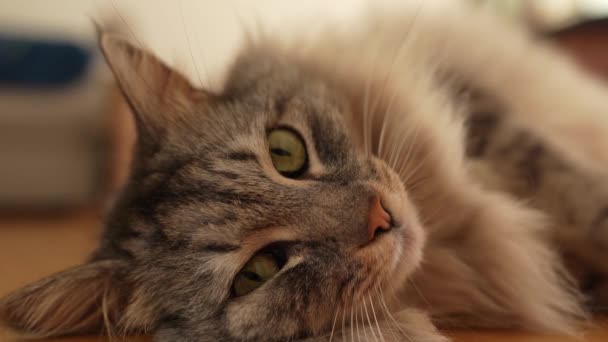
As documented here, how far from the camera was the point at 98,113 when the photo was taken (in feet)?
9.28

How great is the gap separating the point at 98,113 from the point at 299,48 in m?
1.86

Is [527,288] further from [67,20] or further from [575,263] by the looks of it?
[67,20]

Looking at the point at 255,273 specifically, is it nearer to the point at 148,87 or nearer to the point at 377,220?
the point at 377,220

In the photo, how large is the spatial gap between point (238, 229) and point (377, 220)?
23 cm

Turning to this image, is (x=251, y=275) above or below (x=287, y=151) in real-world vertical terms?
below

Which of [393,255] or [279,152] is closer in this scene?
[393,255]

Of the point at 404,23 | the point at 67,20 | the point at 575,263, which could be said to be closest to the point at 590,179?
the point at 575,263

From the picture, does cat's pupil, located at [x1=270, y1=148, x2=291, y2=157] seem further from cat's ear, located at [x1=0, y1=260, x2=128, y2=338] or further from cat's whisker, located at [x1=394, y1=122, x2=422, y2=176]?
cat's ear, located at [x1=0, y1=260, x2=128, y2=338]

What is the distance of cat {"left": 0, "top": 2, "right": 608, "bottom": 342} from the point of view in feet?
2.76

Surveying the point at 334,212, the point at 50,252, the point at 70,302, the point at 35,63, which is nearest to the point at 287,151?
the point at 334,212

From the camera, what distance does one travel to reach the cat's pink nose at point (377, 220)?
0.82 meters

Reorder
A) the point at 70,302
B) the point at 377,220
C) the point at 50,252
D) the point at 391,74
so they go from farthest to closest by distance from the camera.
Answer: the point at 50,252 < the point at 391,74 < the point at 70,302 < the point at 377,220

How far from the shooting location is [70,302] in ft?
3.09

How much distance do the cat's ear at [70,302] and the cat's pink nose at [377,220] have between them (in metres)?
0.47
